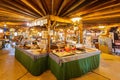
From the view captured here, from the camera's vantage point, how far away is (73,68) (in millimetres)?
3582

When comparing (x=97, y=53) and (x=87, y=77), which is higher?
(x=97, y=53)

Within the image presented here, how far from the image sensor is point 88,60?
416 cm

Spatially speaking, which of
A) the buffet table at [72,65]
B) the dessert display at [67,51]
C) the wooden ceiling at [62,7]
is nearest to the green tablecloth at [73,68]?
the buffet table at [72,65]

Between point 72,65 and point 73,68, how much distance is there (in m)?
0.13

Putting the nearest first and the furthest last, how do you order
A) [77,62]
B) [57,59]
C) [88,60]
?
[57,59]
[77,62]
[88,60]

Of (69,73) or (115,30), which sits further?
(115,30)

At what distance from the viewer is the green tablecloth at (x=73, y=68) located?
328cm

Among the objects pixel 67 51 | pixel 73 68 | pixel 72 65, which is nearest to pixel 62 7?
pixel 67 51

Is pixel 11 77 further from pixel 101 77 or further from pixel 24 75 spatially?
pixel 101 77

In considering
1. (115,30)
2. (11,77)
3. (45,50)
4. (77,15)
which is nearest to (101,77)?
(45,50)

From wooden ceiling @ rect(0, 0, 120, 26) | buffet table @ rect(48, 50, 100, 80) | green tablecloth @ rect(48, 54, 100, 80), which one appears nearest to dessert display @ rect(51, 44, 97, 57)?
buffet table @ rect(48, 50, 100, 80)

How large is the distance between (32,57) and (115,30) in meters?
11.1

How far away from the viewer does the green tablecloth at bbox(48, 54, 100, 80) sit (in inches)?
129

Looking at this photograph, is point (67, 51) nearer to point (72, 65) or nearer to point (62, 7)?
point (72, 65)
